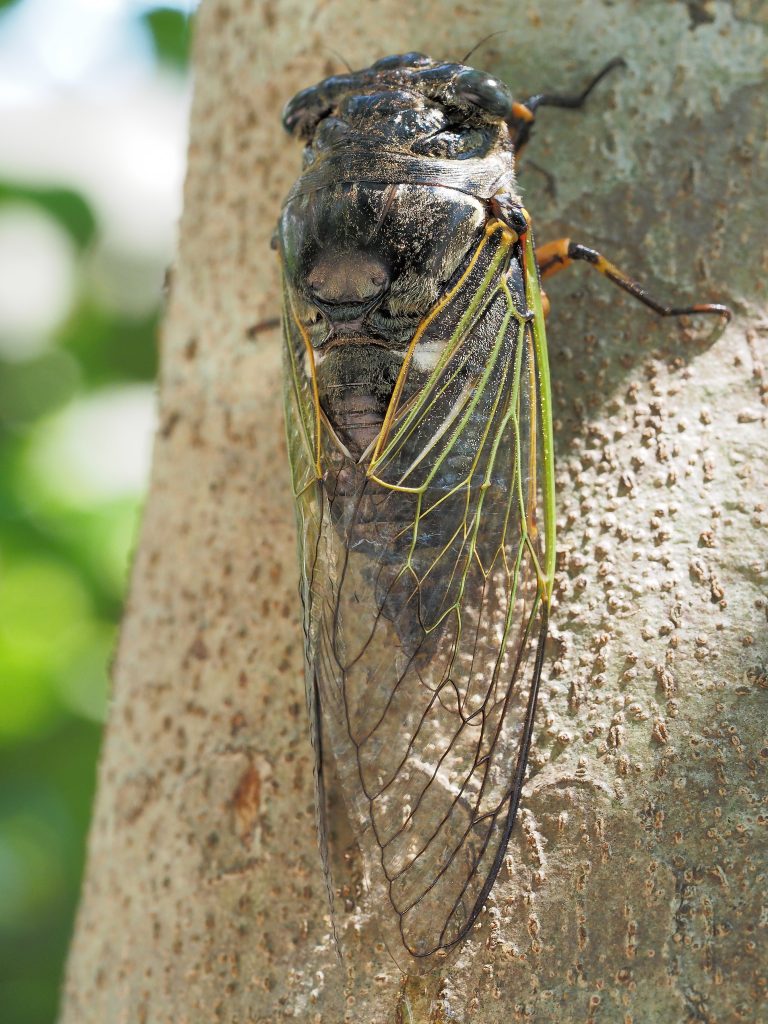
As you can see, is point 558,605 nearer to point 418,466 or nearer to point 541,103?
point 418,466

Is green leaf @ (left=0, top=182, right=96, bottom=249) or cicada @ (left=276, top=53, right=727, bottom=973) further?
green leaf @ (left=0, top=182, right=96, bottom=249)

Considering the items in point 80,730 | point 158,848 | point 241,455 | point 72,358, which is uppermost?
point 241,455

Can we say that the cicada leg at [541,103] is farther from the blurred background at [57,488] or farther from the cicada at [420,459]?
the blurred background at [57,488]

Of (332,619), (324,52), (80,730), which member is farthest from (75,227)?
(332,619)

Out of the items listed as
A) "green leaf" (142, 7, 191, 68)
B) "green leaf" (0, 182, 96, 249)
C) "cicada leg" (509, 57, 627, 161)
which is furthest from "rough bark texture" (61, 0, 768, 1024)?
"green leaf" (142, 7, 191, 68)

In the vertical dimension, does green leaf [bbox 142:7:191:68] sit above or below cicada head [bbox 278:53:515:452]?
below

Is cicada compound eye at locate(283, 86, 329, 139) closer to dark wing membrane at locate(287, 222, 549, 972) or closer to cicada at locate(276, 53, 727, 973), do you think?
cicada at locate(276, 53, 727, 973)

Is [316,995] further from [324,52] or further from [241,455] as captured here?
[324,52]
